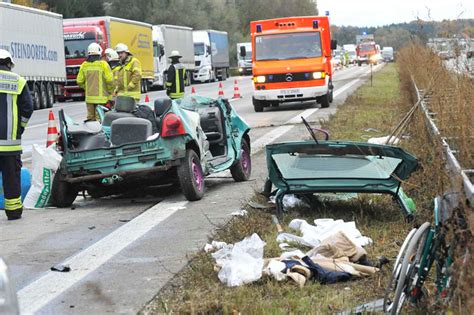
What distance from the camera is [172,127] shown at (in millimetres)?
9219

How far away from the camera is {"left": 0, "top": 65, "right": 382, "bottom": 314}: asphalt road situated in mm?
5734

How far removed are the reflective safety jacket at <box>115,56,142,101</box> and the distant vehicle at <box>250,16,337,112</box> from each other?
1124 cm

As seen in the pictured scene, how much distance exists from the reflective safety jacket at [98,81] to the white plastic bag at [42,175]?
4631 mm

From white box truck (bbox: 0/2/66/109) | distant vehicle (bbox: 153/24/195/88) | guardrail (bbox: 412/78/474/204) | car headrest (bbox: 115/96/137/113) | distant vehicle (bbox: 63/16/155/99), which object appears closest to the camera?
guardrail (bbox: 412/78/474/204)

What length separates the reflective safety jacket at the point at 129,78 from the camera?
1361 cm

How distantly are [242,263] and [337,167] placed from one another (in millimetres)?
2152

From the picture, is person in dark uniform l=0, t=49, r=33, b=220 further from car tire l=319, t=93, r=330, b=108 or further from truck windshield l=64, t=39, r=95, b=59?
truck windshield l=64, t=39, r=95, b=59

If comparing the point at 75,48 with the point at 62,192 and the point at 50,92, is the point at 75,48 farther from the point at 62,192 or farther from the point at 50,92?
the point at 62,192

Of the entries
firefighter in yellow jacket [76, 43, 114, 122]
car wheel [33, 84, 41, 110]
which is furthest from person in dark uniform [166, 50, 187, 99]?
car wheel [33, 84, 41, 110]

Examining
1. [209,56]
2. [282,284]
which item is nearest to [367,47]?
[209,56]

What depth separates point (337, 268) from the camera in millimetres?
5875

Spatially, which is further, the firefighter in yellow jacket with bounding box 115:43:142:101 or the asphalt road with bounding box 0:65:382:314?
the firefighter in yellow jacket with bounding box 115:43:142:101

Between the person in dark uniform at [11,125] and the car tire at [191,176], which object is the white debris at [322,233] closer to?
the car tire at [191,176]

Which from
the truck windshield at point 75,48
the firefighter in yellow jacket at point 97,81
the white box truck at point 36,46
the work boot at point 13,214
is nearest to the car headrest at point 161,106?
the work boot at point 13,214
